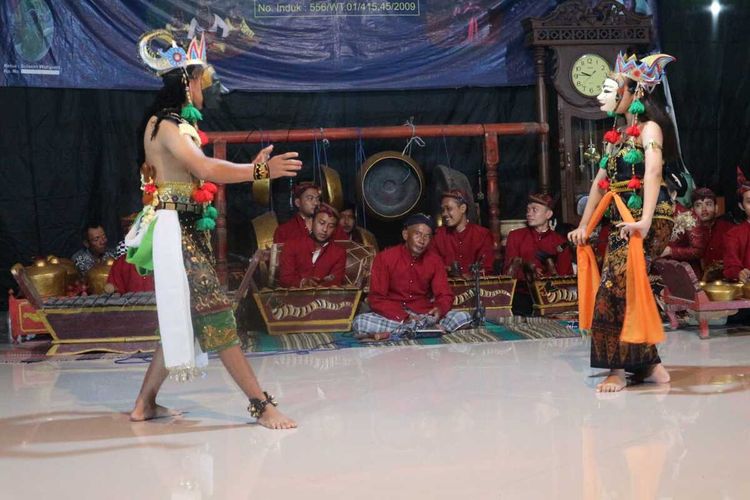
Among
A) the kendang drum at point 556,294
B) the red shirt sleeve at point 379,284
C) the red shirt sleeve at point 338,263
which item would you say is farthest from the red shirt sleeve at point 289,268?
the kendang drum at point 556,294

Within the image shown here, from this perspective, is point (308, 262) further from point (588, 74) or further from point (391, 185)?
point (588, 74)

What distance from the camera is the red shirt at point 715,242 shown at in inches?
290

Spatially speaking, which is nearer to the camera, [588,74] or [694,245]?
[694,245]

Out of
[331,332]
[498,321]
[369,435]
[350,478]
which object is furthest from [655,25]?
[350,478]

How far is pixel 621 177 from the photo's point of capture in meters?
4.80

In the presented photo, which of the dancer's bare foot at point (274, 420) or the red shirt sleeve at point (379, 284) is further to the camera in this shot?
the red shirt sleeve at point (379, 284)

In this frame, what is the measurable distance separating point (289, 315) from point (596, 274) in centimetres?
254

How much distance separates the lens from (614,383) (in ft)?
15.3

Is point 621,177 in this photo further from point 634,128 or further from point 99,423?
point 99,423

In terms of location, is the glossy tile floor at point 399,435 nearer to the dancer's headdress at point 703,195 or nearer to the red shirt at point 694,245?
the red shirt at point 694,245

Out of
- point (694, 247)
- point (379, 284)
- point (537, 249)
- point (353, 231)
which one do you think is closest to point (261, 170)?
point (379, 284)

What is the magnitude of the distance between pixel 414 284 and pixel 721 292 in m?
1.97

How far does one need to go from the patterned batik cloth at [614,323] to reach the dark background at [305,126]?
367 cm

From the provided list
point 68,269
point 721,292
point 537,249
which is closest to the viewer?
point 721,292
